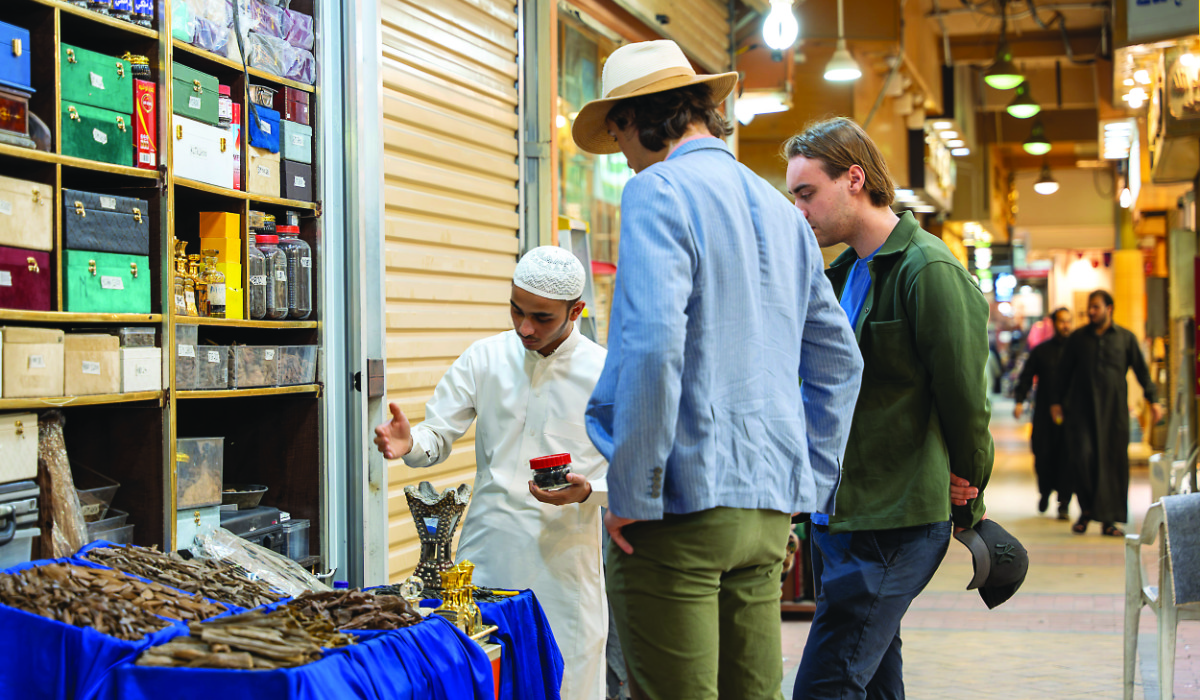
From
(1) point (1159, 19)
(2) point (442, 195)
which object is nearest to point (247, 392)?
(2) point (442, 195)

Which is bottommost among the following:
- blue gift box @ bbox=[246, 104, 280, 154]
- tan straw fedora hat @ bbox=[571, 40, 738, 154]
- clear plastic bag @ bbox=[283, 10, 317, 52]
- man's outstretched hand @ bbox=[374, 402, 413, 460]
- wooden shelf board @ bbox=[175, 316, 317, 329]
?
man's outstretched hand @ bbox=[374, 402, 413, 460]

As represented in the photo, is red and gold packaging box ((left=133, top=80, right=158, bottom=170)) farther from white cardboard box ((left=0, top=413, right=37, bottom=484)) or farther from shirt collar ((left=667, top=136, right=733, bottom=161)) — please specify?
shirt collar ((left=667, top=136, right=733, bottom=161))

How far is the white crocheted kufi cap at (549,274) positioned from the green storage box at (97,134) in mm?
1223

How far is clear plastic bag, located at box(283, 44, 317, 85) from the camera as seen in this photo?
4105 millimetres

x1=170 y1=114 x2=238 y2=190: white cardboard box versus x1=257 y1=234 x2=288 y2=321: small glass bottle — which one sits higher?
x1=170 y1=114 x2=238 y2=190: white cardboard box

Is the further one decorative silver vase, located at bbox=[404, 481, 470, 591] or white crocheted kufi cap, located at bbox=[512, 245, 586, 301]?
white crocheted kufi cap, located at bbox=[512, 245, 586, 301]

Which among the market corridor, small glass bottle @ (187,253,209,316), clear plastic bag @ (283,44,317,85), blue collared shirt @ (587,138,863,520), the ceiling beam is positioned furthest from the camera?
the ceiling beam

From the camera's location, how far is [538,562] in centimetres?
348

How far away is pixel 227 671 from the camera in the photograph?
2.26 m

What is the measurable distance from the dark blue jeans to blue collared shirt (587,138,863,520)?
0.75m

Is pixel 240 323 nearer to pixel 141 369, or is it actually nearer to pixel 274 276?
pixel 274 276

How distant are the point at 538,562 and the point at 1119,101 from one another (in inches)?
438

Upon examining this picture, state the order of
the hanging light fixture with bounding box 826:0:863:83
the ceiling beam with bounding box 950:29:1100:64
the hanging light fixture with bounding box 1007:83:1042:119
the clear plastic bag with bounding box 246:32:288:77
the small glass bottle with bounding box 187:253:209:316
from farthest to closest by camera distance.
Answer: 1. the ceiling beam with bounding box 950:29:1100:64
2. the hanging light fixture with bounding box 1007:83:1042:119
3. the hanging light fixture with bounding box 826:0:863:83
4. the clear plastic bag with bounding box 246:32:288:77
5. the small glass bottle with bounding box 187:253:209:316

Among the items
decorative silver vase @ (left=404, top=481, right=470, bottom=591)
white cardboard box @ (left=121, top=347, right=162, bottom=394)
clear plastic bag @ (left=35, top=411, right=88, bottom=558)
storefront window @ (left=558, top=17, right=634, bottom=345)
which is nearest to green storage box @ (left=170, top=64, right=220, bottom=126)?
white cardboard box @ (left=121, top=347, right=162, bottom=394)
